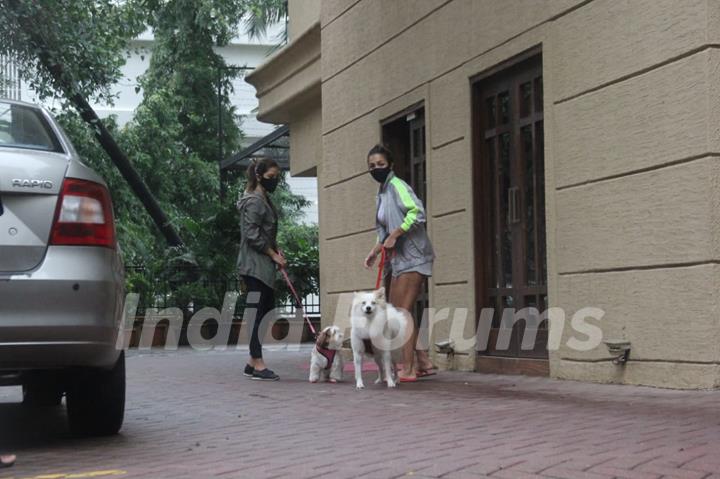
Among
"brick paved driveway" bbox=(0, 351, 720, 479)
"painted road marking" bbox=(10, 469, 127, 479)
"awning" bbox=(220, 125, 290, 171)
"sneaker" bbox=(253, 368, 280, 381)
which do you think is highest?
"awning" bbox=(220, 125, 290, 171)

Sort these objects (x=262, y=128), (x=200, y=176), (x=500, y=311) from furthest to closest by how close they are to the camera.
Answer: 1. (x=262, y=128)
2. (x=200, y=176)
3. (x=500, y=311)

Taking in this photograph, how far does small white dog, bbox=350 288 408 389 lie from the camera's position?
8648mm

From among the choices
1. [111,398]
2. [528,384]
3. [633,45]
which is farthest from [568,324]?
Answer: [111,398]

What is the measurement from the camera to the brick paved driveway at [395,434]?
465cm

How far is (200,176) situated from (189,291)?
16368 mm

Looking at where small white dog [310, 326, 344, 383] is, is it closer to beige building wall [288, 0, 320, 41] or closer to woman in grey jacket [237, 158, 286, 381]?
woman in grey jacket [237, 158, 286, 381]

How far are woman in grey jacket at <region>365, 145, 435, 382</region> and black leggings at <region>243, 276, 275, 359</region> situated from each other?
3.84ft

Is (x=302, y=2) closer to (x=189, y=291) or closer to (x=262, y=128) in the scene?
(x=189, y=291)

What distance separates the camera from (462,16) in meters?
10.3

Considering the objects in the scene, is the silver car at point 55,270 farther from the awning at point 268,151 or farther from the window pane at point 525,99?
the awning at point 268,151

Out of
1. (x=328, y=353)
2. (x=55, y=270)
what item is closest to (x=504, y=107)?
(x=328, y=353)

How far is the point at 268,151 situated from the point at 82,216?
17.1 meters

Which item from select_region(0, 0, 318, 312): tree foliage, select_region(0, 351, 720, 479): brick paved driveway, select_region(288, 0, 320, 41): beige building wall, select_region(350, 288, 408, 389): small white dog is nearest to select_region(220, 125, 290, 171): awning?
select_region(0, 0, 318, 312): tree foliage

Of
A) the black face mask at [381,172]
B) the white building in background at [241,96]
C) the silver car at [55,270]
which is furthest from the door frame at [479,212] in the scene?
the white building in background at [241,96]
